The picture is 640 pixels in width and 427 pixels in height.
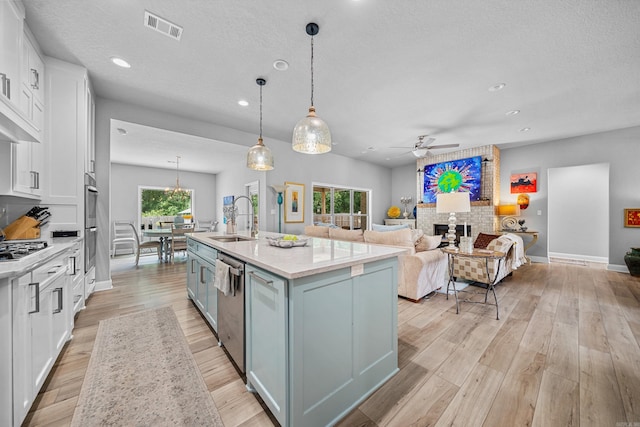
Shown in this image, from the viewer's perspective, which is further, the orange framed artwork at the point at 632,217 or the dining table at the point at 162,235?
the dining table at the point at 162,235

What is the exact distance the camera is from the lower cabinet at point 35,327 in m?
1.21

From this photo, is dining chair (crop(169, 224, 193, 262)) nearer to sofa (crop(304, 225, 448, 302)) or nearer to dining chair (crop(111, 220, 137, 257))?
dining chair (crop(111, 220, 137, 257))

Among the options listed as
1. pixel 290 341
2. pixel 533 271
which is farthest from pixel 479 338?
pixel 533 271

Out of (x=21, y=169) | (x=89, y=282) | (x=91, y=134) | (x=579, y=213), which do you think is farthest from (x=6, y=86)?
(x=579, y=213)

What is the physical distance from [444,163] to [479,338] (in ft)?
18.5

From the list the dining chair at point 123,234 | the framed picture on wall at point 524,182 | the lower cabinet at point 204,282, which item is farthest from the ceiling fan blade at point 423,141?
the dining chair at point 123,234

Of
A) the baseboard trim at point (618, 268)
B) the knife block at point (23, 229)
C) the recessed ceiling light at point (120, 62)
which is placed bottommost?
the baseboard trim at point (618, 268)

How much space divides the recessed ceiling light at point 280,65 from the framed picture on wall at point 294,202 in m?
3.06

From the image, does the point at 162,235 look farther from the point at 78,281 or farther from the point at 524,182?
the point at 524,182

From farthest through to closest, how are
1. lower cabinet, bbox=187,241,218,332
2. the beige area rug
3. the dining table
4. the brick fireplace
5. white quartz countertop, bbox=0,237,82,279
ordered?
1. the brick fireplace
2. the dining table
3. lower cabinet, bbox=187,241,218,332
4. the beige area rug
5. white quartz countertop, bbox=0,237,82,279

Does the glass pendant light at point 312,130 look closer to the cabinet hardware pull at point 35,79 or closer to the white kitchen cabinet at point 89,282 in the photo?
the cabinet hardware pull at point 35,79

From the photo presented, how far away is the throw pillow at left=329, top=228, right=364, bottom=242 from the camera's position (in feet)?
12.0

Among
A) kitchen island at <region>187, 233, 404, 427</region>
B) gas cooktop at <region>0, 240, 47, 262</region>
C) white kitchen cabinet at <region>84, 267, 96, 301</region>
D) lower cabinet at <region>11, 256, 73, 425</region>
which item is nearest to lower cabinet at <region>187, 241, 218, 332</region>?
kitchen island at <region>187, 233, 404, 427</region>

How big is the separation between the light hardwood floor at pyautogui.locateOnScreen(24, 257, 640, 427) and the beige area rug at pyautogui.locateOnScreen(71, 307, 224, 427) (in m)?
0.08
